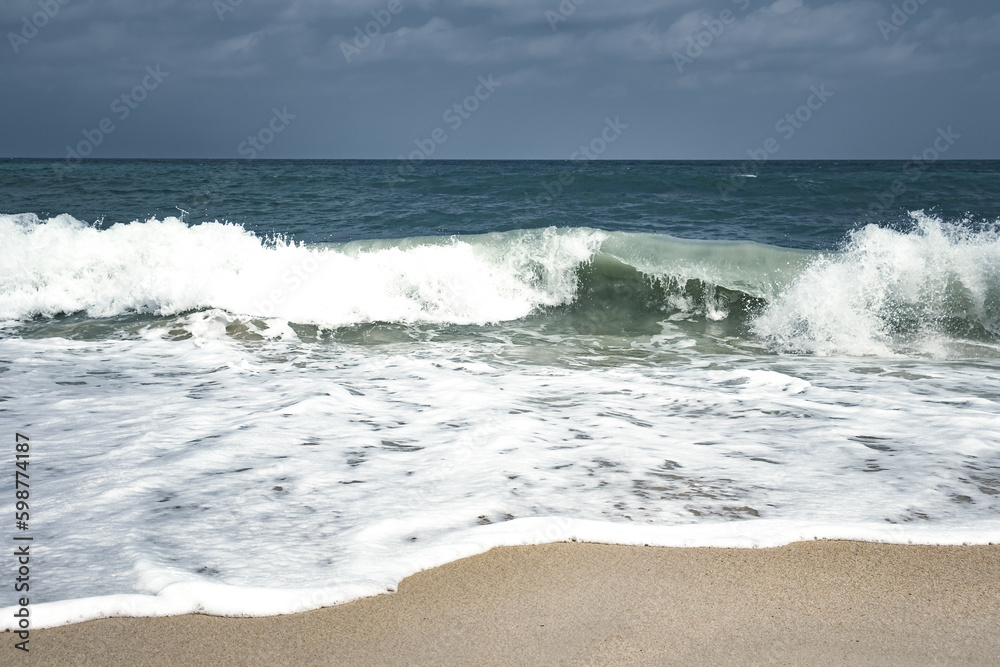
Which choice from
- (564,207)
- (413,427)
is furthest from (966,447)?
(564,207)

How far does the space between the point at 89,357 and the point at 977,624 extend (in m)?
6.15

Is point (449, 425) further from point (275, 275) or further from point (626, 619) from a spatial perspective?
point (275, 275)

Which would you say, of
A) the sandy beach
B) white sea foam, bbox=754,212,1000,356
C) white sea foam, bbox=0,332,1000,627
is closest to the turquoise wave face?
white sea foam, bbox=754,212,1000,356

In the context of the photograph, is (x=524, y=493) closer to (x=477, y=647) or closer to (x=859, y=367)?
(x=477, y=647)

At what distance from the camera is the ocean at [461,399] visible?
8.36ft

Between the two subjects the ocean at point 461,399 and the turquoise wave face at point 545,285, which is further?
the turquoise wave face at point 545,285


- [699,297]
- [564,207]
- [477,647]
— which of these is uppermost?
[564,207]

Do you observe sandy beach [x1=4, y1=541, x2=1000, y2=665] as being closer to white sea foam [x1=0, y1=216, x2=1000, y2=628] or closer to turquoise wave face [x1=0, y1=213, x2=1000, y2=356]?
white sea foam [x1=0, y1=216, x2=1000, y2=628]

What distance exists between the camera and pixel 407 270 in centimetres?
874

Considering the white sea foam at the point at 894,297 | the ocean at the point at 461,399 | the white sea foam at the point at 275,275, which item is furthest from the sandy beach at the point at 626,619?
the white sea foam at the point at 275,275

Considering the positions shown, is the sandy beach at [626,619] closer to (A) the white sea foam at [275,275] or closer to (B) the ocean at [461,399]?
(B) the ocean at [461,399]

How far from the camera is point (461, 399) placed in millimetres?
4516

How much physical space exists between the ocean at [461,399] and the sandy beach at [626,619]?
3.8 inches

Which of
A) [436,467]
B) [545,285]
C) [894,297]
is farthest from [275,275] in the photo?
[894,297]
